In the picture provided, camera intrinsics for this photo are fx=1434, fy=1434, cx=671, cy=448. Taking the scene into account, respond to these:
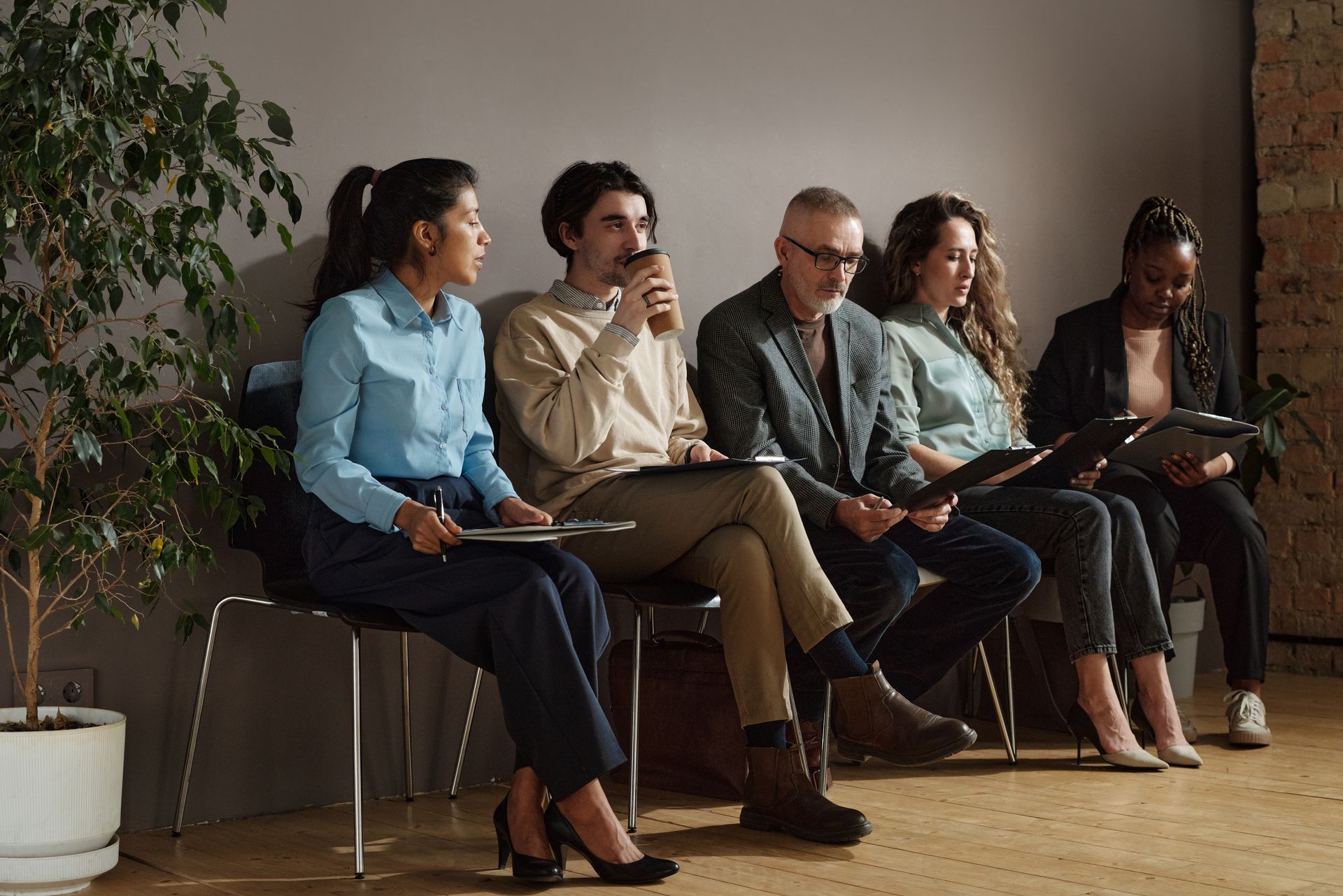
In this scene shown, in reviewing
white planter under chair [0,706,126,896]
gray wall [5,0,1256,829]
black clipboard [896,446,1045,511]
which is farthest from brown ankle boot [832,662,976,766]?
white planter under chair [0,706,126,896]

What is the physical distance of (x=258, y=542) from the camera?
2.66 m

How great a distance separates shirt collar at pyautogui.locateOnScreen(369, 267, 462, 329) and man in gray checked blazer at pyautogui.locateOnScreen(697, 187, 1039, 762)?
73 cm

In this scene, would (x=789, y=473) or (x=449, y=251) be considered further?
(x=789, y=473)

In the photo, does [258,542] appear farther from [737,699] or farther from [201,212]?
[737,699]

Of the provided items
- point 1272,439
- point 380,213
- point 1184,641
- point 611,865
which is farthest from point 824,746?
point 1272,439

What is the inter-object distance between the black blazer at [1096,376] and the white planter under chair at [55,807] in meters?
2.66

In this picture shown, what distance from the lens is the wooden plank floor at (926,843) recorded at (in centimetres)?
233

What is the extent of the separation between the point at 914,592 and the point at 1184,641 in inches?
64.3

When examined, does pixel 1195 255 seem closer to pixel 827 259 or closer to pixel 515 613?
pixel 827 259

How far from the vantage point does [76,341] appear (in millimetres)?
2561

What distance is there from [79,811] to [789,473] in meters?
1.51

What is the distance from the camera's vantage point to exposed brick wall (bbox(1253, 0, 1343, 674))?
4.75 m

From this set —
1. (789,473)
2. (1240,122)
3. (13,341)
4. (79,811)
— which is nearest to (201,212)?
(13,341)

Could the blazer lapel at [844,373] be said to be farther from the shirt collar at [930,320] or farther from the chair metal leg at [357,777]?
the chair metal leg at [357,777]
